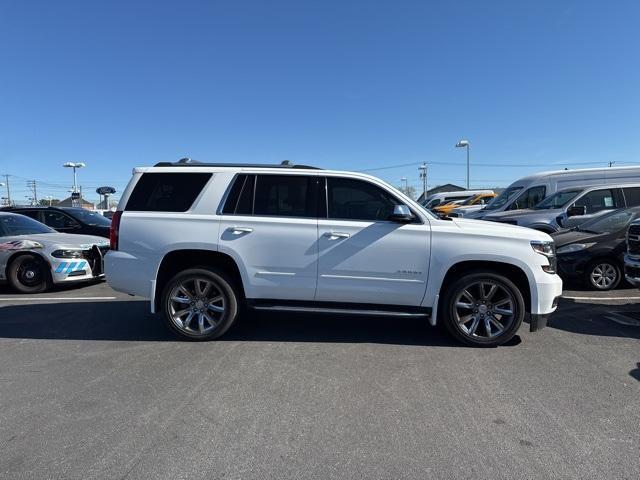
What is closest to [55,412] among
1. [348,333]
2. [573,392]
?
[348,333]

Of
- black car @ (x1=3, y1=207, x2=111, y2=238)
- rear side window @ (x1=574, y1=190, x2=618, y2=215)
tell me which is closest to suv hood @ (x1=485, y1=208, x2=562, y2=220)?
rear side window @ (x1=574, y1=190, x2=618, y2=215)

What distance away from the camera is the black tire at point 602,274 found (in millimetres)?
8023

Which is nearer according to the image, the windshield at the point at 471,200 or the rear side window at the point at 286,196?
the rear side window at the point at 286,196

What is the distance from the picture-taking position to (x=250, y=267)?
5.12 metres

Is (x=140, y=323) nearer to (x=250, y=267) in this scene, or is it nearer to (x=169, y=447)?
(x=250, y=267)

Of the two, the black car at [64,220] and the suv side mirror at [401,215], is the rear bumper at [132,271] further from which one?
the black car at [64,220]

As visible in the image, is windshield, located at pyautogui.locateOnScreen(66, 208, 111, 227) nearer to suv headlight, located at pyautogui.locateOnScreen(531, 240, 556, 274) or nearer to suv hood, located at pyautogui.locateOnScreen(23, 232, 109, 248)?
suv hood, located at pyautogui.locateOnScreen(23, 232, 109, 248)

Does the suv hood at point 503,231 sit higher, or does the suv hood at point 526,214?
the suv hood at point 526,214

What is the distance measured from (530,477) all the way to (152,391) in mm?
2947

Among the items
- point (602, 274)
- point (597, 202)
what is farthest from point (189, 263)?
point (597, 202)

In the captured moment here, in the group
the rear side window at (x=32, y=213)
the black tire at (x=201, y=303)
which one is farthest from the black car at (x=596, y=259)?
the rear side window at (x=32, y=213)

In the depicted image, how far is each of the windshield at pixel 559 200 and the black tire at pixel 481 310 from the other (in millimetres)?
7561

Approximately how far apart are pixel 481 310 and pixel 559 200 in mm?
8074

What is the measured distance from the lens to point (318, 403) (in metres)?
3.70
